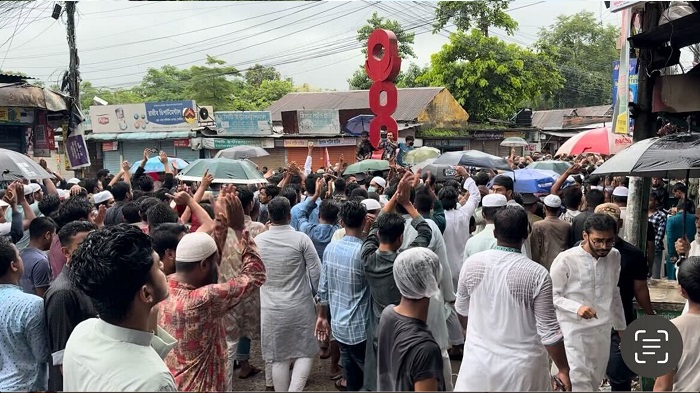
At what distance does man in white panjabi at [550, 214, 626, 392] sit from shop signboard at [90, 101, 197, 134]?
23.8 m

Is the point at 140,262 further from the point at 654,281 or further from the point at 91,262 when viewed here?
the point at 654,281

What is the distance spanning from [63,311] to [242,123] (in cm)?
2298

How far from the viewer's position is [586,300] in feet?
14.0

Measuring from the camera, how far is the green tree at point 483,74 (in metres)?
31.1

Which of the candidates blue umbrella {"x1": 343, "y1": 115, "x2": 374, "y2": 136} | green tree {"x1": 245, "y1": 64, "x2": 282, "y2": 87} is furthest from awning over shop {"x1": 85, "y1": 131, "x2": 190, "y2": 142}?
green tree {"x1": 245, "y1": 64, "x2": 282, "y2": 87}

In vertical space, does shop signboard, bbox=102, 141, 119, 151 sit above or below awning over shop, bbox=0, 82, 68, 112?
below

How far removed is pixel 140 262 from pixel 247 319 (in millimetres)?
2920

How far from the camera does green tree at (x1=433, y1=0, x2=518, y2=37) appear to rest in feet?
108

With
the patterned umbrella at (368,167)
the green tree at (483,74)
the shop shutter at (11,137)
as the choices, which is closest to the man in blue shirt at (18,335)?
the patterned umbrella at (368,167)

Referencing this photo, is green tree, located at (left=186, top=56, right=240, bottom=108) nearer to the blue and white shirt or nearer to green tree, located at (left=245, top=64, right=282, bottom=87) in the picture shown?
green tree, located at (left=245, top=64, right=282, bottom=87)

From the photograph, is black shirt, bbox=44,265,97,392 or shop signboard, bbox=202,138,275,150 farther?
shop signboard, bbox=202,138,275,150

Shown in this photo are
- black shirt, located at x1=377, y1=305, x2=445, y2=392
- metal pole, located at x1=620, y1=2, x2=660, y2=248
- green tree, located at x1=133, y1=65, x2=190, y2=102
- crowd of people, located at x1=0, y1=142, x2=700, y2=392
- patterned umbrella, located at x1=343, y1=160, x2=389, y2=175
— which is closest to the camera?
crowd of people, located at x1=0, y1=142, x2=700, y2=392

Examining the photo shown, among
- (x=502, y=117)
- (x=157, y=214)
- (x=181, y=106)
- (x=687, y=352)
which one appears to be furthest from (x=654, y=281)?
(x=502, y=117)

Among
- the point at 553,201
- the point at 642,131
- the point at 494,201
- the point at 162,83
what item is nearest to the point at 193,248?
the point at 494,201
